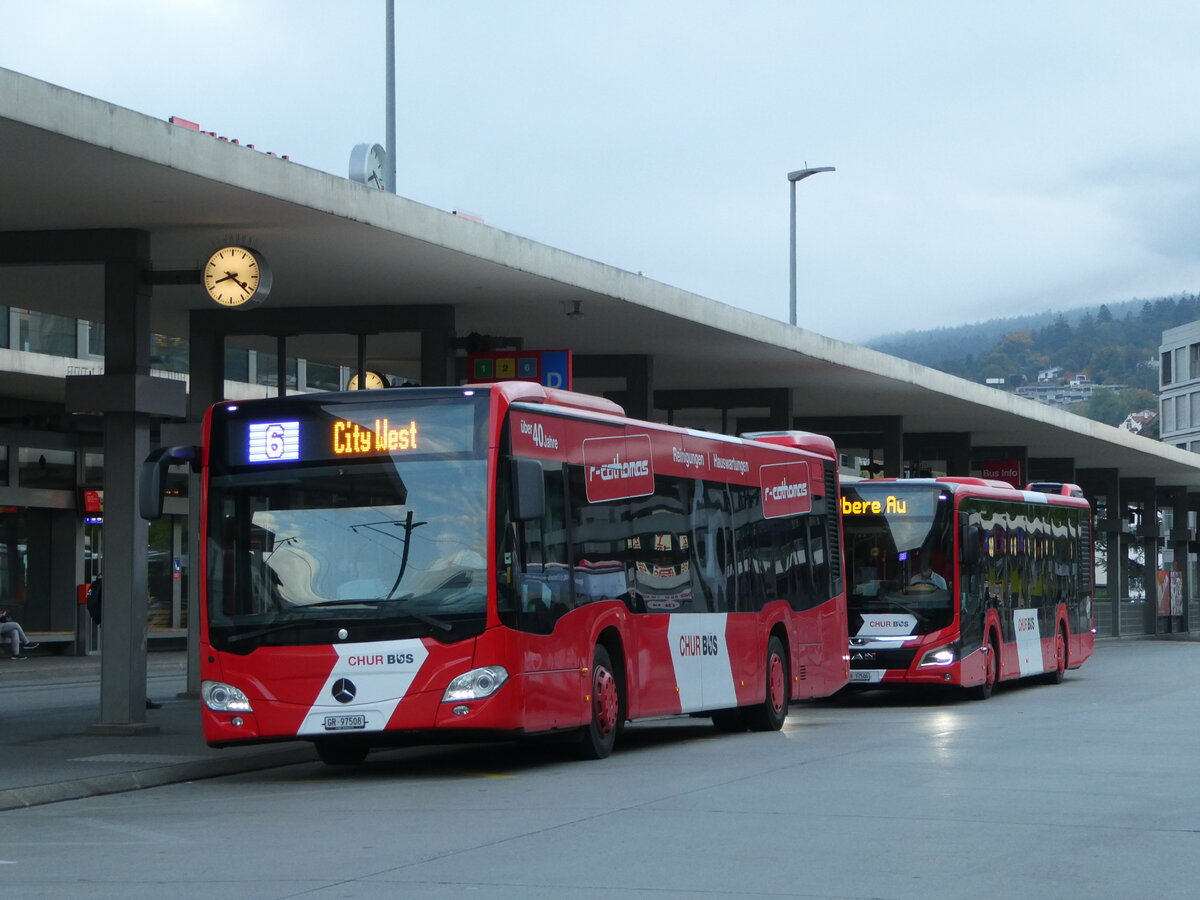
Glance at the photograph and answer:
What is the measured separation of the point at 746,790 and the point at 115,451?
8.39m

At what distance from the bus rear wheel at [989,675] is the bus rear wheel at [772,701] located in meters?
5.93

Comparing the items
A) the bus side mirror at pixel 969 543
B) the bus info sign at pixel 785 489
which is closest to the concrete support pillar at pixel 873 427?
the bus side mirror at pixel 969 543

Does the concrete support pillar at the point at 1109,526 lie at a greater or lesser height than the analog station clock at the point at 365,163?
lesser

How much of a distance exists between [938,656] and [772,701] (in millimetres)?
4893

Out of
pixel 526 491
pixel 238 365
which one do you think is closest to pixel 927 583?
pixel 526 491

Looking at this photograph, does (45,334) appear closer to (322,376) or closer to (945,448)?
(322,376)

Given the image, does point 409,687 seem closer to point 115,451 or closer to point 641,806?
point 641,806

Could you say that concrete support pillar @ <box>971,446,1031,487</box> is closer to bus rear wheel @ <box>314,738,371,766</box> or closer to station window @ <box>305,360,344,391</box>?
station window @ <box>305,360,344,391</box>

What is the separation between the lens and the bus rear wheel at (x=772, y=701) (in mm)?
20234

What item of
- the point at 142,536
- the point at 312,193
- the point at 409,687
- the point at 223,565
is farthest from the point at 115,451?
the point at 409,687

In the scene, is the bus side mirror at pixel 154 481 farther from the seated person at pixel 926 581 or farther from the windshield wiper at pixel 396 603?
the seated person at pixel 926 581

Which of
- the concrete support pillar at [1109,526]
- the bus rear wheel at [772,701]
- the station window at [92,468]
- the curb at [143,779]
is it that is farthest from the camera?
the concrete support pillar at [1109,526]

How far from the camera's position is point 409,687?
46.1ft

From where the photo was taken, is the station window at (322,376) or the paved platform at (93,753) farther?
the station window at (322,376)
